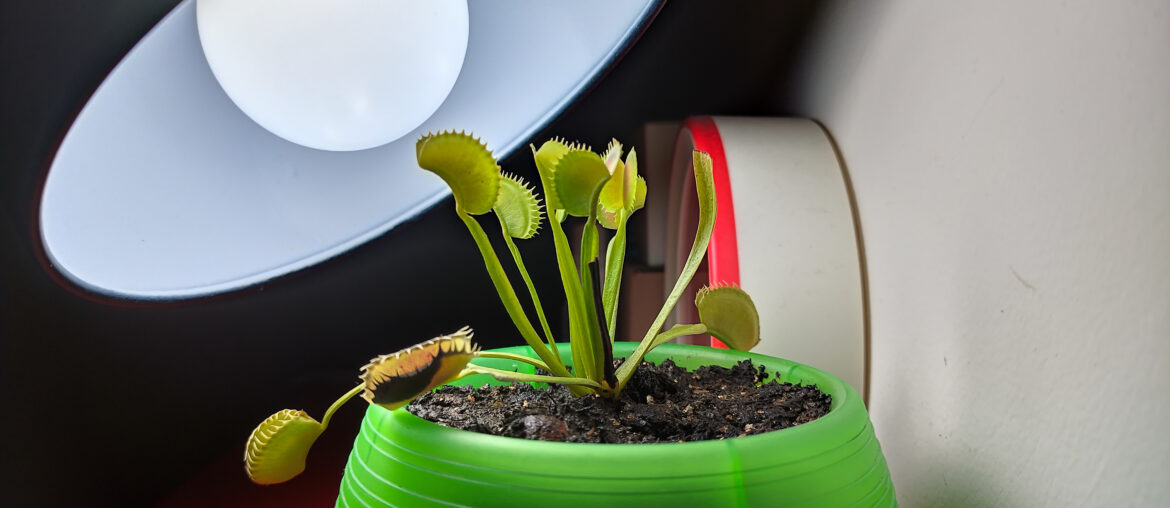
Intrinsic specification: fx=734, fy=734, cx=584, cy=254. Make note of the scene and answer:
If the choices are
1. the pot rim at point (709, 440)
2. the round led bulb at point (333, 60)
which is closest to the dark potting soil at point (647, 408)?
the pot rim at point (709, 440)

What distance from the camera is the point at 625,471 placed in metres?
0.25

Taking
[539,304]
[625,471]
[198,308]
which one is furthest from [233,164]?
[625,471]

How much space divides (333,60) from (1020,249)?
1.49ft

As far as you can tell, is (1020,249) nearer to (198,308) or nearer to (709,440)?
(709,440)

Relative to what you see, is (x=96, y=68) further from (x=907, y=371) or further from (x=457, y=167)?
(x=907, y=371)

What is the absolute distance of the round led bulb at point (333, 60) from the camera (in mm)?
515

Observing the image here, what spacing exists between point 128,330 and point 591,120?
44 centimetres

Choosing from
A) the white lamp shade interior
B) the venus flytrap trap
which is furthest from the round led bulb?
the venus flytrap trap

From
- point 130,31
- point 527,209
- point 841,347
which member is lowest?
point 841,347

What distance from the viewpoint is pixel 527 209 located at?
368mm

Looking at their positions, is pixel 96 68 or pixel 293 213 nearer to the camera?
pixel 96 68

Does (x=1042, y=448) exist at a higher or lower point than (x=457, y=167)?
lower

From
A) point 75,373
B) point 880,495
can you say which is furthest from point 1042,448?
point 75,373

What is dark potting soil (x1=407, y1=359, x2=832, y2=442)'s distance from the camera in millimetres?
322
